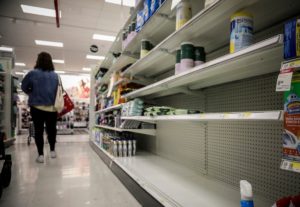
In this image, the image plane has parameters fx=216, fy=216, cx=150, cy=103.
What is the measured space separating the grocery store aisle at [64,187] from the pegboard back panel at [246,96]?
3.43 ft

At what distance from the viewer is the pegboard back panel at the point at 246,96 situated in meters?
1.34

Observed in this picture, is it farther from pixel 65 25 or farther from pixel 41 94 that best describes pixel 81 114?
pixel 41 94

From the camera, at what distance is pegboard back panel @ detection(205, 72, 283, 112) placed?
134 cm

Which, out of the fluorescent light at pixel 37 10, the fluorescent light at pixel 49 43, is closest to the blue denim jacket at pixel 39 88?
the fluorescent light at pixel 37 10

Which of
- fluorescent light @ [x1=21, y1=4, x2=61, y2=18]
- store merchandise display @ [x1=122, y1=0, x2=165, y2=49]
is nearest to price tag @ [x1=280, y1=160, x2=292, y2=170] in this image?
store merchandise display @ [x1=122, y1=0, x2=165, y2=49]

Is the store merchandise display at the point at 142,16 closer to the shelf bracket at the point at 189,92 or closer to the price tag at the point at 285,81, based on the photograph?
the shelf bracket at the point at 189,92

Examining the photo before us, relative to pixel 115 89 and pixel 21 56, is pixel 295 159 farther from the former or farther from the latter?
pixel 21 56

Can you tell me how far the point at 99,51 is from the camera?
9594 mm

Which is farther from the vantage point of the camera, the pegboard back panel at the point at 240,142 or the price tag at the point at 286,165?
the pegboard back panel at the point at 240,142

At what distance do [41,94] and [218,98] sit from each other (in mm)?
2665

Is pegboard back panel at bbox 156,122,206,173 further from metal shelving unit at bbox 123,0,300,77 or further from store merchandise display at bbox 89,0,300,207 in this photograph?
metal shelving unit at bbox 123,0,300,77

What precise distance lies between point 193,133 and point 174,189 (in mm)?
776

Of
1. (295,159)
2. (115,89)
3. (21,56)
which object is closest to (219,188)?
(295,159)

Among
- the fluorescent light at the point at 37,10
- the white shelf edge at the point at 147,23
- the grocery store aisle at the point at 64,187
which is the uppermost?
the fluorescent light at the point at 37,10
